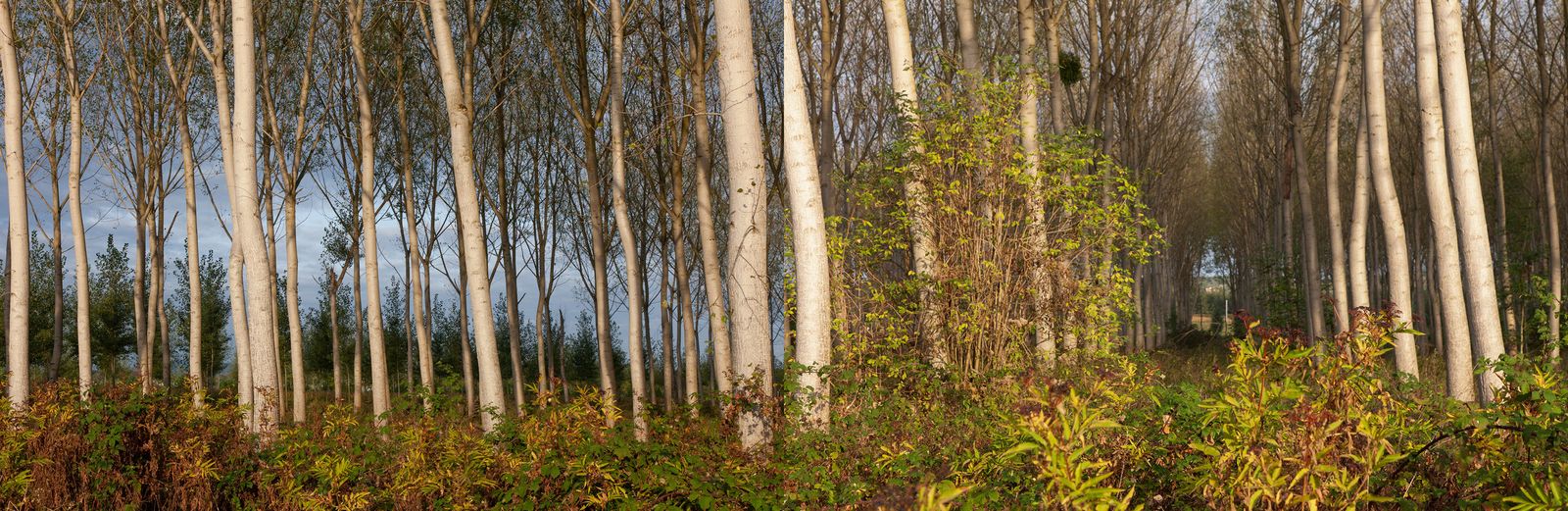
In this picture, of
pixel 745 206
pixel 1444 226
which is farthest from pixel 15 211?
pixel 1444 226

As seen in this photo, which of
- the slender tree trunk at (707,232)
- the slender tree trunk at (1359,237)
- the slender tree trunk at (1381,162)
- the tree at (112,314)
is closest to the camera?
the slender tree trunk at (1381,162)

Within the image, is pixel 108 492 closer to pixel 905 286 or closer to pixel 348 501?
pixel 348 501

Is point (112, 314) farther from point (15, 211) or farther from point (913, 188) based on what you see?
point (913, 188)

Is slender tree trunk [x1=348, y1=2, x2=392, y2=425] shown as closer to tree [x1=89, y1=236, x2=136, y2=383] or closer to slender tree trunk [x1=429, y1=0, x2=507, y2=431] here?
slender tree trunk [x1=429, y1=0, x2=507, y2=431]

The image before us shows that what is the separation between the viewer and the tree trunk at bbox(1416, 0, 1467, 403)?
23.9ft

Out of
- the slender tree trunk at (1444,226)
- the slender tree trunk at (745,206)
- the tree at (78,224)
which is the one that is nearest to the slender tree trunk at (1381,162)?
the slender tree trunk at (1444,226)

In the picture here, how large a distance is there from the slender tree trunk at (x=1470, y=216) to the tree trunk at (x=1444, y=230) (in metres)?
0.07

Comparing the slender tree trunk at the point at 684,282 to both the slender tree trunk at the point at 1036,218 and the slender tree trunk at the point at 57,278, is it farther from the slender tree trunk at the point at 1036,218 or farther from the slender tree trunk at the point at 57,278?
the slender tree trunk at the point at 57,278

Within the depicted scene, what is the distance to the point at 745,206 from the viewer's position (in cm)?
661

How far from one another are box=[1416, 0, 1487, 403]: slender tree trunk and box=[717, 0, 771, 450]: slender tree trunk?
490 centimetres

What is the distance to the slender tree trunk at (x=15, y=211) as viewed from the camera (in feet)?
30.6

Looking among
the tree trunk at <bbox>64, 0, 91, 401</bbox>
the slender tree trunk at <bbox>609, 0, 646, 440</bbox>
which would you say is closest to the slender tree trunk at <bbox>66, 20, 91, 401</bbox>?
the tree trunk at <bbox>64, 0, 91, 401</bbox>

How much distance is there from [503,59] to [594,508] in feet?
34.4

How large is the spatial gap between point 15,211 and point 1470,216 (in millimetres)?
12342
